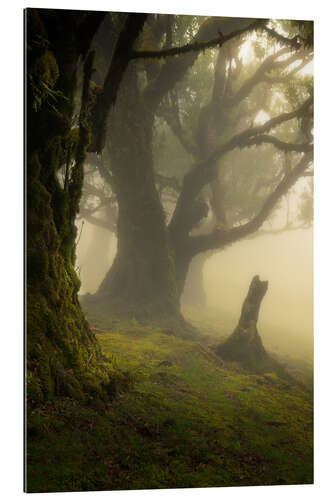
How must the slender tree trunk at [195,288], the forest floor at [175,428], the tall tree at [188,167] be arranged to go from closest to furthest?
the forest floor at [175,428]
the tall tree at [188,167]
the slender tree trunk at [195,288]

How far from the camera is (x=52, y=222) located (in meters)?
4.78

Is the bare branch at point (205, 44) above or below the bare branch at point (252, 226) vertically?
above

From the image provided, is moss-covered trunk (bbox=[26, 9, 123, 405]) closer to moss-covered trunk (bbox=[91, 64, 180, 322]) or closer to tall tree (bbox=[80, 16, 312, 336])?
tall tree (bbox=[80, 16, 312, 336])

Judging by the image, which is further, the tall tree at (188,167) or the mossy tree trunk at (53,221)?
the tall tree at (188,167)

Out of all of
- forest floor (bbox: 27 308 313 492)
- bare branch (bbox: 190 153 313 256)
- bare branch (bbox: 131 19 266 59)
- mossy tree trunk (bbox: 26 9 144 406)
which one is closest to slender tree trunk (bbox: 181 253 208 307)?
bare branch (bbox: 190 153 313 256)

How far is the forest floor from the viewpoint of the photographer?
4.48 meters

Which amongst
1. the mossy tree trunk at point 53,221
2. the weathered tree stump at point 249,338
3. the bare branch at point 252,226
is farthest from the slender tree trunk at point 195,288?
the mossy tree trunk at point 53,221

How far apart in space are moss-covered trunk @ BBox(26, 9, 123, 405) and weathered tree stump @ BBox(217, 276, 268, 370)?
2460 mm

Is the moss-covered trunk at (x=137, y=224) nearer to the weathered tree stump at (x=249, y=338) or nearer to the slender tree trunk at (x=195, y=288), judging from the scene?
the slender tree trunk at (x=195, y=288)

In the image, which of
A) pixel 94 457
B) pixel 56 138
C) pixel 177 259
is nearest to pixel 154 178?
pixel 177 259

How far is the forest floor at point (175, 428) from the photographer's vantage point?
14.7 ft

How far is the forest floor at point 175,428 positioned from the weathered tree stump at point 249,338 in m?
0.24
